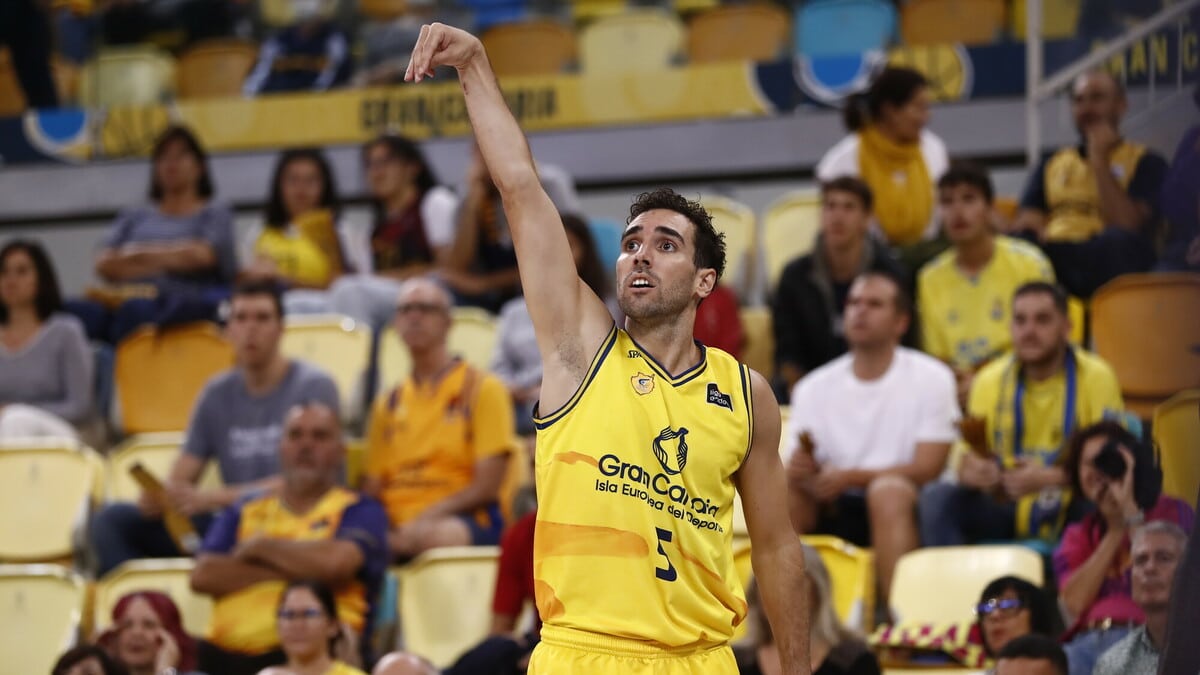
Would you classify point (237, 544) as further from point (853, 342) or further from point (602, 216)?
point (602, 216)

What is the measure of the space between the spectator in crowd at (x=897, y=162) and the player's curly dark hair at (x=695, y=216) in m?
4.85

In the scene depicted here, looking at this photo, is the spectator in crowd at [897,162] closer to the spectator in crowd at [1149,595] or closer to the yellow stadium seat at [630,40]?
the yellow stadium seat at [630,40]

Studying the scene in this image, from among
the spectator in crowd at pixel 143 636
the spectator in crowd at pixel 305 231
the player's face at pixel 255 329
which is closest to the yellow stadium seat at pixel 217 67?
the spectator in crowd at pixel 305 231

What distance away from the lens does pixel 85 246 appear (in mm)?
11664

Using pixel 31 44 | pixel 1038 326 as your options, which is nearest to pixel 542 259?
pixel 1038 326

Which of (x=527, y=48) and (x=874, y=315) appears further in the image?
(x=527, y=48)

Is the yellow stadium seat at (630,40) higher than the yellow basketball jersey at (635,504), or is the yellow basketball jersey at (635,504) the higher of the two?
the yellow stadium seat at (630,40)

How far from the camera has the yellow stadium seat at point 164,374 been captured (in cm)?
862

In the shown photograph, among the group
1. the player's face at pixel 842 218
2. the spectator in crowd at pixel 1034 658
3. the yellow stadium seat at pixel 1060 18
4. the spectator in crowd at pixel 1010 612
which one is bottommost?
the spectator in crowd at pixel 1034 658

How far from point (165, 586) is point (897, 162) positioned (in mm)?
4108

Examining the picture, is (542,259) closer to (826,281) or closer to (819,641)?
(819,641)

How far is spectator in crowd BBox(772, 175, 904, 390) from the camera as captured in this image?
797cm

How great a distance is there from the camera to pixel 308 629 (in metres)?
5.99

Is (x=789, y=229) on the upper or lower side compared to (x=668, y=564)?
upper
